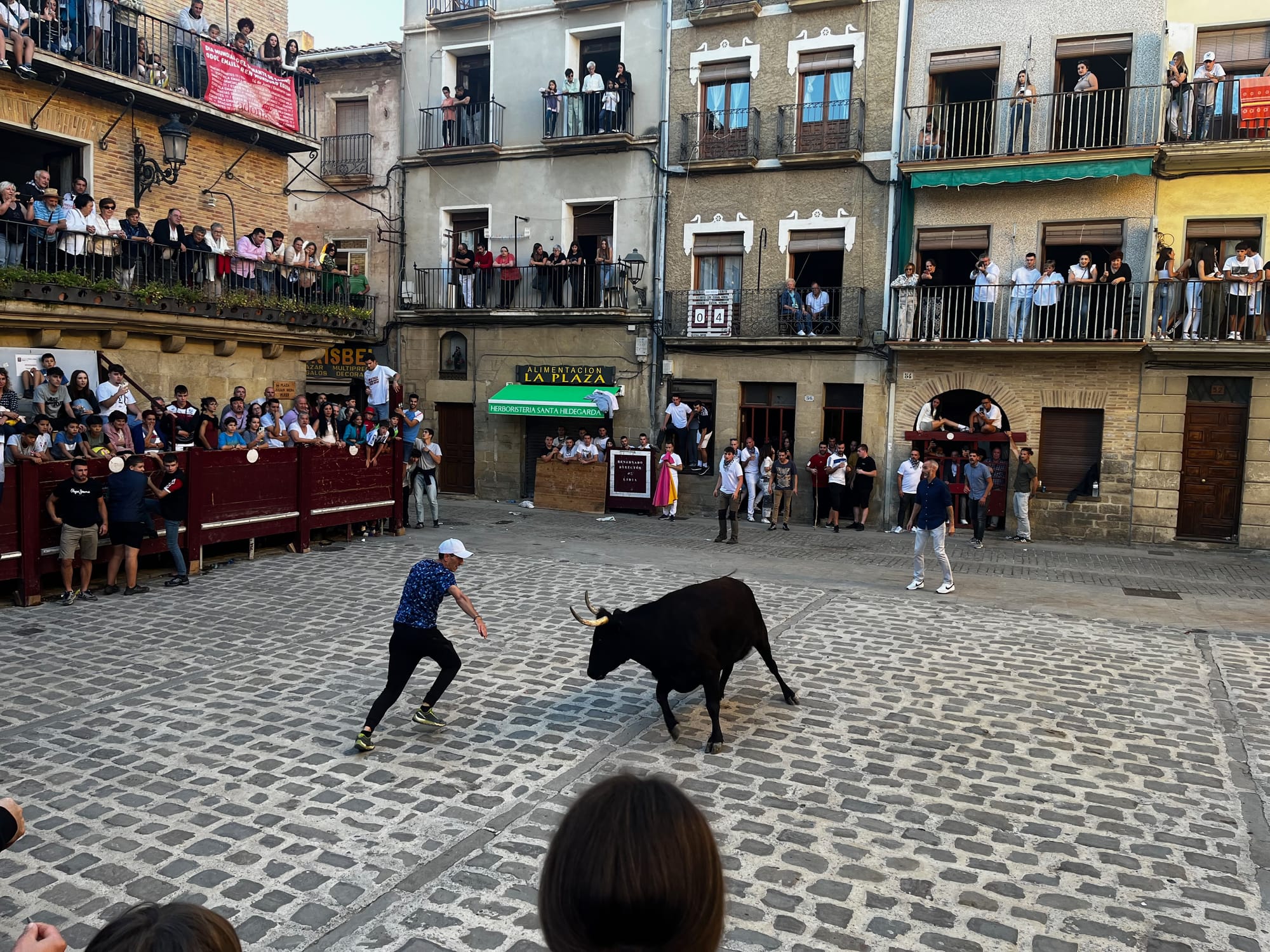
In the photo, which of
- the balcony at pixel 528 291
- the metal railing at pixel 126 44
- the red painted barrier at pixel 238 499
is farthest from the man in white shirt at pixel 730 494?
the metal railing at pixel 126 44

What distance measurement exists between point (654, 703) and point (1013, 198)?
16.7 m

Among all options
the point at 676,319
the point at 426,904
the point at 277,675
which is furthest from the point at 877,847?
the point at 676,319

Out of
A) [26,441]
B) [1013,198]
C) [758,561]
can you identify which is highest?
[1013,198]

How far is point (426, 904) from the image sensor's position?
5.00 meters

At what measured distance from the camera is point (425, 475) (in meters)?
19.4

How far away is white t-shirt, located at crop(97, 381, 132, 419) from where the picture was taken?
15430mm

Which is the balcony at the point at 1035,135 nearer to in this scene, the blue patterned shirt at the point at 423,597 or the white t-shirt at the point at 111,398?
the white t-shirt at the point at 111,398

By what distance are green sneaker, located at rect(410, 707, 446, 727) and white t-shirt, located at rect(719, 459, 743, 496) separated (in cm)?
1229

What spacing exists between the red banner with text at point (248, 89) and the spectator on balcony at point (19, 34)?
12.3ft

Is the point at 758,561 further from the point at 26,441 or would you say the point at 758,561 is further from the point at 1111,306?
the point at 26,441

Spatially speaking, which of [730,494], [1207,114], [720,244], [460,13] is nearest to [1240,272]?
[1207,114]

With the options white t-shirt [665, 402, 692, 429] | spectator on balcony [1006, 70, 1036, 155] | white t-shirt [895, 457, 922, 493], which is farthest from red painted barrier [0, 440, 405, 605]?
spectator on balcony [1006, 70, 1036, 155]

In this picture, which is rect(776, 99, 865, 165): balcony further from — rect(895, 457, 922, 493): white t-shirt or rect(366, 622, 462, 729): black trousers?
rect(366, 622, 462, 729): black trousers

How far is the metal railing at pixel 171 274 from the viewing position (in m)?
16.0
